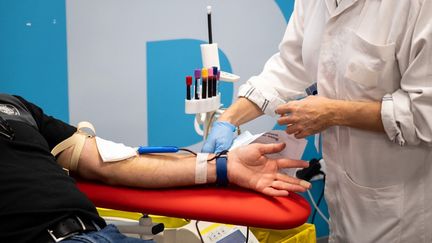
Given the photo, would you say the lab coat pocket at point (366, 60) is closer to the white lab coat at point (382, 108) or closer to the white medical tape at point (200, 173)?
the white lab coat at point (382, 108)

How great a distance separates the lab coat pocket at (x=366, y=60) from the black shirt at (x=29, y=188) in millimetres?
811

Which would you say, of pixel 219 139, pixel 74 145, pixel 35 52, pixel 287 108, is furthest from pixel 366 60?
pixel 35 52

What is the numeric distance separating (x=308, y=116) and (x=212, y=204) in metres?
0.43

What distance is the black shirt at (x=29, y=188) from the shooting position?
40.6 inches

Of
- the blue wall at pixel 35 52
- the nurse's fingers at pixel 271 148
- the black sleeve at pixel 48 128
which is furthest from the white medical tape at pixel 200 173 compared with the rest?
the blue wall at pixel 35 52

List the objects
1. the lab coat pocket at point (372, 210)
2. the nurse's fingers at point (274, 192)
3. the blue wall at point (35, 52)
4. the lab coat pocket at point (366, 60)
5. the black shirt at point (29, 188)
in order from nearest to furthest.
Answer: the black shirt at point (29, 188), the nurse's fingers at point (274, 192), the lab coat pocket at point (366, 60), the lab coat pocket at point (372, 210), the blue wall at point (35, 52)

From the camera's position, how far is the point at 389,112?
129 centimetres

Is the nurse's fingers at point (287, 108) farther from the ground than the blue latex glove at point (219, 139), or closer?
farther from the ground

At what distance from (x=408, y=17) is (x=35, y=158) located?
105 centimetres

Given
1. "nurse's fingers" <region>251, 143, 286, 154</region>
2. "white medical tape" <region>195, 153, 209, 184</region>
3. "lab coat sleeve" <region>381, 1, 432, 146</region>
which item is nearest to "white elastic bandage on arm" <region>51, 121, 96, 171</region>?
"white medical tape" <region>195, 153, 209, 184</region>

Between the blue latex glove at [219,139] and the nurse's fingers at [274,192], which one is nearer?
the nurse's fingers at [274,192]

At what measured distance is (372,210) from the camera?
1.44 metres

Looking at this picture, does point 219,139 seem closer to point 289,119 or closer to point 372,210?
point 289,119

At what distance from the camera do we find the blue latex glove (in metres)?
1.51
